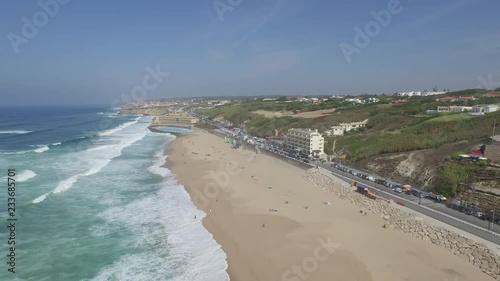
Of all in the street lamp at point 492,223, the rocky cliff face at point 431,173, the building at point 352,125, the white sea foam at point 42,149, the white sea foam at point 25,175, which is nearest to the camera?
the street lamp at point 492,223

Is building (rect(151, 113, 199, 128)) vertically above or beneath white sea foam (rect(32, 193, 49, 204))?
beneath

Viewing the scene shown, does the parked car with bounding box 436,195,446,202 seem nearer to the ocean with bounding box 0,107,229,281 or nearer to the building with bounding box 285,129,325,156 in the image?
the ocean with bounding box 0,107,229,281

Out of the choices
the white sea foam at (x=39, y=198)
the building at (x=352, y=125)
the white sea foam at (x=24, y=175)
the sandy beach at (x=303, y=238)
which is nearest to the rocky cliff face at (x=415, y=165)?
the sandy beach at (x=303, y=238)

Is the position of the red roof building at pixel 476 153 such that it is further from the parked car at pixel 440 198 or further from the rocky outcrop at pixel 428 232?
the rocky outcrop at pixel 428 232

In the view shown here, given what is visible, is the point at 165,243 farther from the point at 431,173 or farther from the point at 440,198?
the point at 431,173

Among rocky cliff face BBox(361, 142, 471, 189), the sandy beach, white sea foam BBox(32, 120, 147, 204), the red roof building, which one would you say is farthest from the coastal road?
white sea foam BBox(32, 120, 147, 204)

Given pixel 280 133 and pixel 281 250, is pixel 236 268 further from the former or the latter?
pixel 280 133
